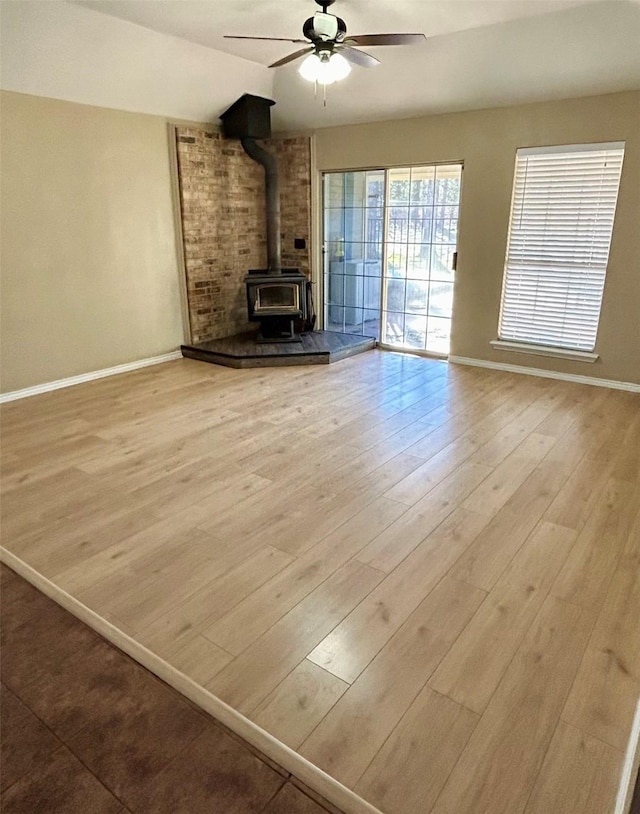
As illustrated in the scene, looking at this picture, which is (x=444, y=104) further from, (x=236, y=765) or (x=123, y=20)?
(x=236, y=765)

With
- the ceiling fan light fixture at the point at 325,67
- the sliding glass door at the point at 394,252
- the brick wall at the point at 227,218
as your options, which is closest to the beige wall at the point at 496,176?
the sliding glass door at the point at 394,252

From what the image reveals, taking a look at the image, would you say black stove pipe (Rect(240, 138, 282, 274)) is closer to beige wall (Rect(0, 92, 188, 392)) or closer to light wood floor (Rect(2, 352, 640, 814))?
beige wall (Rect(0, 92, 188, 392))

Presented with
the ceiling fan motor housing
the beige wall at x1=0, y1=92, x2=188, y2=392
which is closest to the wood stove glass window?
the beige wall at x1=0, y1=92, x2=188, y2=392

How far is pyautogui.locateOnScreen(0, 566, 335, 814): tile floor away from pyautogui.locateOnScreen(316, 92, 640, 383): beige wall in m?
4.62

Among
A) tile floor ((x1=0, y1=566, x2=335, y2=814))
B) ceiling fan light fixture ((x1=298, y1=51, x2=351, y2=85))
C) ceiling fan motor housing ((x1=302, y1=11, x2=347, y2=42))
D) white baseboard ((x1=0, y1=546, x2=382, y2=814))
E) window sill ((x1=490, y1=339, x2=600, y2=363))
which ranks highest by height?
ceiling fan motor housing ((x1=302, y1=11, x2=347, y2=42))

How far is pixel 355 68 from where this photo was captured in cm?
504

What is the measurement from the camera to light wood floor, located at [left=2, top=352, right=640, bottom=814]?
165 cm

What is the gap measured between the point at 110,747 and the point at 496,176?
5268 millimetres

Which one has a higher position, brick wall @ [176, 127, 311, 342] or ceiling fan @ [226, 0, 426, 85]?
ceiling fan @ [226, 0, 426, 85]

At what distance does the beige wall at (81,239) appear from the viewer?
14.7 ft

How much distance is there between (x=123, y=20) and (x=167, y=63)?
25.5 inches

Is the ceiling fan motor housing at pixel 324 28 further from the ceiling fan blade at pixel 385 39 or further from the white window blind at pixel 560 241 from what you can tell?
the white window blind at pixel 560 241

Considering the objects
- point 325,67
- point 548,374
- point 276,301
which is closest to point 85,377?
point 276,301

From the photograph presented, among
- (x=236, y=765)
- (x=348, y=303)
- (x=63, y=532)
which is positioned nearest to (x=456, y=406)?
(x=348, y=303)
